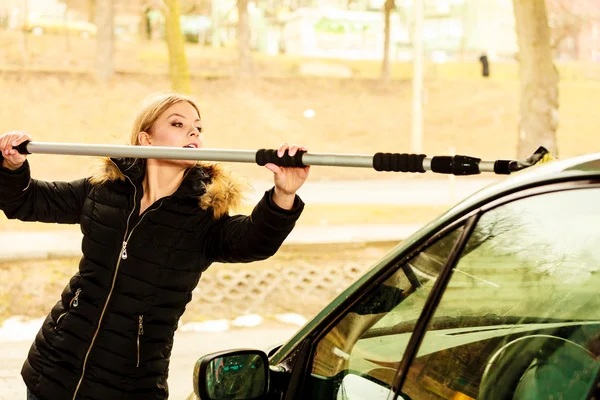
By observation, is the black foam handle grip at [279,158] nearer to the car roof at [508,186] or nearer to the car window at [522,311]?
the car roof at [508,186]

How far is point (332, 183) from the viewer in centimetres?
1672

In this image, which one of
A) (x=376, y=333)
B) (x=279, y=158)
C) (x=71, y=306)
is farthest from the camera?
(x=71, y=306)

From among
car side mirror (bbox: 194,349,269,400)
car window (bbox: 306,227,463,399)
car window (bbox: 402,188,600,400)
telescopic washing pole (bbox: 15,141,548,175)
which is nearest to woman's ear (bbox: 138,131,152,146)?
telescopic washing pole (bbox: 15,141,548,175)

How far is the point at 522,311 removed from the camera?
1.71 metres

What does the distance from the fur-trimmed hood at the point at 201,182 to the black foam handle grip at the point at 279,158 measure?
34 centimetres

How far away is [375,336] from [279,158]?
682mm

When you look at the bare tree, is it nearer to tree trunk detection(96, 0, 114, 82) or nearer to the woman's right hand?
tree trunk detection(96, 0, 114, 82)

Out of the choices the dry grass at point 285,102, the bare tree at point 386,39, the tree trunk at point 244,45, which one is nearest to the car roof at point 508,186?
the dry grass at point 285,102

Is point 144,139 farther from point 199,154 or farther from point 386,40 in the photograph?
point 386,40

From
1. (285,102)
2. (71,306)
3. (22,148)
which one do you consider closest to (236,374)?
(71,306)

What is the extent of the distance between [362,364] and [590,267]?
549 millimetres

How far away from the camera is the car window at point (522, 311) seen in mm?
1521

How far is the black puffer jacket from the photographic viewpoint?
2.58 meters

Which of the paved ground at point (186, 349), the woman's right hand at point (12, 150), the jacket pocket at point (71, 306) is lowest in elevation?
the paved ground at point (186, 349)
